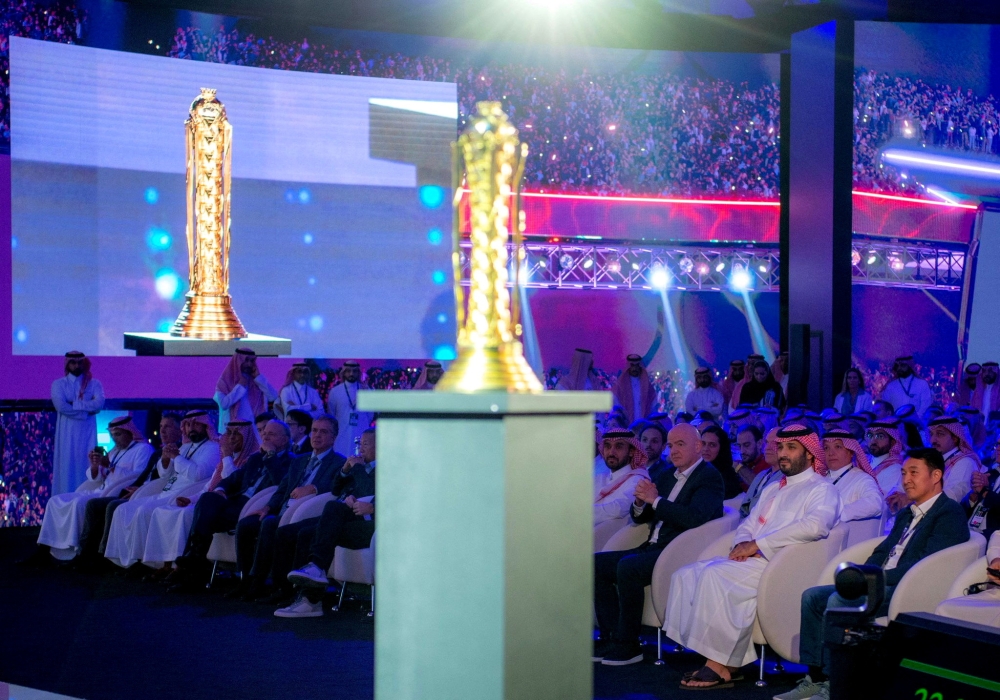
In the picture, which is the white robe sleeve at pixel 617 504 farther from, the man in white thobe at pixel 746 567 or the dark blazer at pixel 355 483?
the dark blazer at pixel 355 483

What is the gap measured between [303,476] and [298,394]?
2.71m

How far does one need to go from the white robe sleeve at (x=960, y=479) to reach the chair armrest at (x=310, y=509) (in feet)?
10.4

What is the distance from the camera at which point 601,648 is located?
16.7 feet

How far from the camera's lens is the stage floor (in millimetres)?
4441

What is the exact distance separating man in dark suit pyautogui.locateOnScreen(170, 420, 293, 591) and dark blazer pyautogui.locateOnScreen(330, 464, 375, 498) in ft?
1.96

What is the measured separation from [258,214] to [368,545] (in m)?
5.17

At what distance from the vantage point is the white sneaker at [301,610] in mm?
5844

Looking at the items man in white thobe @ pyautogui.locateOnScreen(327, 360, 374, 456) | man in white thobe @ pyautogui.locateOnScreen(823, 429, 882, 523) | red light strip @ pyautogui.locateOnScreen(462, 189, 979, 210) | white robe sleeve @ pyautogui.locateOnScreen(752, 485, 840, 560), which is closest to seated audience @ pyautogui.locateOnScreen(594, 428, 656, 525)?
man in white thobe @ pyautogui.locateOnScreen(823, 429, 882, 523)

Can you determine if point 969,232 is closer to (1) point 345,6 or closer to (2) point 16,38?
(1) point 345,6

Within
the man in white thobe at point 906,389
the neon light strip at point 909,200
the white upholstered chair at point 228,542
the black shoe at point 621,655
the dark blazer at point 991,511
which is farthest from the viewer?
the neon light strip at point 909,200

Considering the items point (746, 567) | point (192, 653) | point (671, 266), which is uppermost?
point (671, 266)

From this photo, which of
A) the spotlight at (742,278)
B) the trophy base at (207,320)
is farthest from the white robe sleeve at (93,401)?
the spotlight at (742,278)

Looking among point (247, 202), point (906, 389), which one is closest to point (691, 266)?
point (906, 389)

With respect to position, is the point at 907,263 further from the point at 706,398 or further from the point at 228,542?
the point at 228,542
